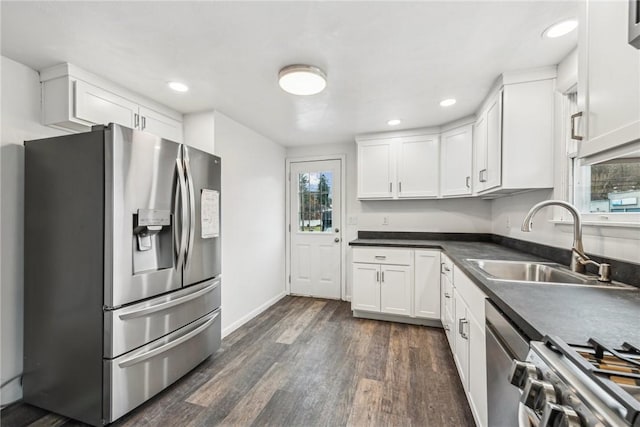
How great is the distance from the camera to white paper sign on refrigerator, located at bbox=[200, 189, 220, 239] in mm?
2121

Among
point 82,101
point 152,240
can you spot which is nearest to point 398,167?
point 152,240

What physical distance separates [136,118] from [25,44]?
72 cm

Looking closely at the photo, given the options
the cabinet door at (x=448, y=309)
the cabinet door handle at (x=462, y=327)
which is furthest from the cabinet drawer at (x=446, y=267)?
the cabinet door handle at (x=462, y=327)

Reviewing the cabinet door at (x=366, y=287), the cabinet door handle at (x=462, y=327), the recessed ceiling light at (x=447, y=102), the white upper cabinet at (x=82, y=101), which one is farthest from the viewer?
the cabinet door at (x=366, y=287)

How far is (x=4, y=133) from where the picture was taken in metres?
1.70

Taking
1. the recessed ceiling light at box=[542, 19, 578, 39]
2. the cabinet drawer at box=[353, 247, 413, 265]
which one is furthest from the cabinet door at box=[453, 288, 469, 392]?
the recessed ceiling light at box=[542, 19, 578, 39]

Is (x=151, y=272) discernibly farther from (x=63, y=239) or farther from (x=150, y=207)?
(x=63, y=239)

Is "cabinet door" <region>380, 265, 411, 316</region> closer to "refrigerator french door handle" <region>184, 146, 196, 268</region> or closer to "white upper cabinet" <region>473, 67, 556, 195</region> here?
"white upper cabinet" <region>473, 67, 556, 195</region>

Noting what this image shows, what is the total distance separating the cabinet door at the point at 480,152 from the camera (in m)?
2.44

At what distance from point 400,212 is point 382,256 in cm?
83

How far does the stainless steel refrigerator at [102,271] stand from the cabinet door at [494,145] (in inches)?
95.8

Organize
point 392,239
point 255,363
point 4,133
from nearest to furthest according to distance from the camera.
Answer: point 4,133
point 255,363
point 392,239

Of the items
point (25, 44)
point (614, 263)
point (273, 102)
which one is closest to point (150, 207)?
point (25, 44)

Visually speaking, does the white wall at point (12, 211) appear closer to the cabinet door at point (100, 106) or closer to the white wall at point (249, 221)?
the cabinet door at point (100, 106)
